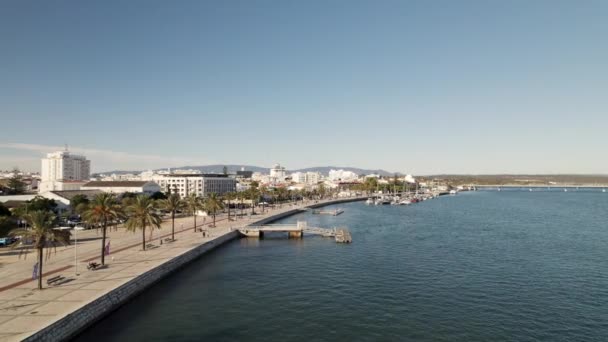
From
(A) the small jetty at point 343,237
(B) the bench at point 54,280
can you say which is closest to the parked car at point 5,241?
(B) the bench at point 54,280

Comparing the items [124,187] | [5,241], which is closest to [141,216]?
[5,241]

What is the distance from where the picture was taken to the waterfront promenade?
1142 inches

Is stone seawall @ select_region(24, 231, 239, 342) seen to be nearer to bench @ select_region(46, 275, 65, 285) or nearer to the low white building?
bench @ select_region(46, 275, 65, 285)

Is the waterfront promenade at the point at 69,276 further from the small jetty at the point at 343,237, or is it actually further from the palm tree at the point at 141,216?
the small jetty at the point at 343,237

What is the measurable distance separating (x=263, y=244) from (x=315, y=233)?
15988mm

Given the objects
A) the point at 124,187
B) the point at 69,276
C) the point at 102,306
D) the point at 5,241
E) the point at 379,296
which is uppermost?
the point at 124,187

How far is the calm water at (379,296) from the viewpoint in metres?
32.9

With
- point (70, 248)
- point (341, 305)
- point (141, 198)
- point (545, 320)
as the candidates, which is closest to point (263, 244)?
point (141, 198)

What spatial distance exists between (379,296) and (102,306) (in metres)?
27.8

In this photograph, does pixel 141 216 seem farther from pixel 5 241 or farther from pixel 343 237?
pixel 343 237

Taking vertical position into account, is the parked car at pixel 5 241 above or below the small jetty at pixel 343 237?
above

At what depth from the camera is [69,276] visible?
1639 inches

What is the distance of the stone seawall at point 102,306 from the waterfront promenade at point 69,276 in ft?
1.38

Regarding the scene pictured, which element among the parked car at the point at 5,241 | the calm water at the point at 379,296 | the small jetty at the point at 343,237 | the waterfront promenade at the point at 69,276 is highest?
the parked car at the point at 5,241
